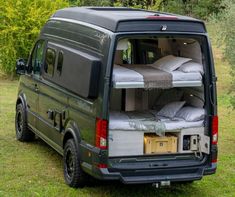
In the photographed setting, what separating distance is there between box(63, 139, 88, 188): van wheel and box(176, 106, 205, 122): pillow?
56.2 inches

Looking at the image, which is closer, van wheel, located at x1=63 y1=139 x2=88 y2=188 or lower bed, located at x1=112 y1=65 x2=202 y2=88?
lower bed, located at x1=112 y1=65 x2=202 y2=88

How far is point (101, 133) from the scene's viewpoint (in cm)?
615

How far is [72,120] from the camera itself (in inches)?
275

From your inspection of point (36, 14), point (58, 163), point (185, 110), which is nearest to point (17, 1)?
point (36, 14)

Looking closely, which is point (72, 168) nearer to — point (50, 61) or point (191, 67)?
point (50, 61)

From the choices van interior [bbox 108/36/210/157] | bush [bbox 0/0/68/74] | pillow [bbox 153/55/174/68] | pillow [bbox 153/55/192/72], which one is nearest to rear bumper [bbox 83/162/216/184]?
van interior [bbox 108/36/210/157]

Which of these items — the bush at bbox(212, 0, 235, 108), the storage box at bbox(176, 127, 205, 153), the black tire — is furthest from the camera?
the bush at bbox(212, 0, 235, 108)

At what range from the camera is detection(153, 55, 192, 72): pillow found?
6.82 meters

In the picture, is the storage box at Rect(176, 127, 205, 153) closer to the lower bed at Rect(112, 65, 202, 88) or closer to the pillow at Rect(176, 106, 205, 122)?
the pillow at Rect(176, 106, 205, 122)

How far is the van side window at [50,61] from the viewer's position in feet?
25.7

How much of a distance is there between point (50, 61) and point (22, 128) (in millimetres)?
1901

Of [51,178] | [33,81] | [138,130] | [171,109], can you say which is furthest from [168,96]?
[33,81]

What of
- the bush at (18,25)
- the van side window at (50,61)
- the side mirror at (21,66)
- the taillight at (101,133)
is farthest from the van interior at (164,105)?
the bush at (18,25)

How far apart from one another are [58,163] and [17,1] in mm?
10245
